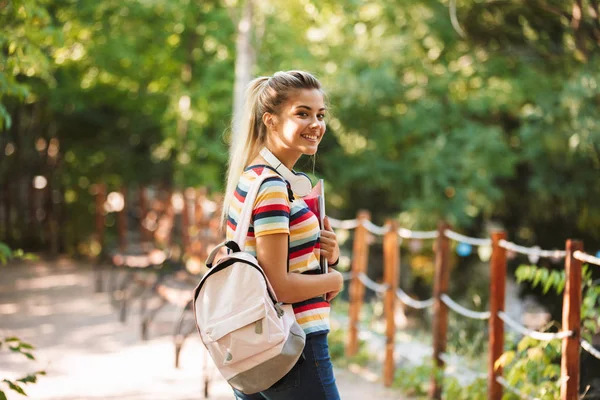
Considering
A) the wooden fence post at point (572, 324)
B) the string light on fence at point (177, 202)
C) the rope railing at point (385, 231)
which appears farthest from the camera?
the string light on fence at point (177, 202)

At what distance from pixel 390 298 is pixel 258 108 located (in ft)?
13.9

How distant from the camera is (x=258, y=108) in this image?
7.91 ft

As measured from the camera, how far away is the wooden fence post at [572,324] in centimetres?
371

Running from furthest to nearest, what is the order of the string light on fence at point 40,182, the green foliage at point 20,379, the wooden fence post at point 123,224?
the string light on fence at point 40,182, the wooden fence post at point 123,224, the green foliage at point 20,379

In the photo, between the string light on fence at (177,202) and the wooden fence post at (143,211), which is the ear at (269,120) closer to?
the string light on fence at (177,202)

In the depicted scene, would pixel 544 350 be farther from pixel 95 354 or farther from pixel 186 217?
A: pixel 186 217

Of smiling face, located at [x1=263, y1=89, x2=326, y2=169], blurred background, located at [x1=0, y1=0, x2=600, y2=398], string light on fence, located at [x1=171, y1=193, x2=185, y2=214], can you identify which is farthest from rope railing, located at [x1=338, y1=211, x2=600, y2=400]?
string light on fence, located at [x1=171, y1=193, x2=185, y2=214]

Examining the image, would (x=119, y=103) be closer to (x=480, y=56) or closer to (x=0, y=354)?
(x=480, y=56)

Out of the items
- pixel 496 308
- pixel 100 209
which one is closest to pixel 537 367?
pixel 496 308

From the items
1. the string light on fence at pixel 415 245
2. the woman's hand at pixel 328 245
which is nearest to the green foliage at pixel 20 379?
the woman's hand at pixel 328 245

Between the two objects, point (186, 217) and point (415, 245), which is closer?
point (186, 217)

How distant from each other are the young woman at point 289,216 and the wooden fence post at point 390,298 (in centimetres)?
398

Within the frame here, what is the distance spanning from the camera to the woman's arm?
214 cm

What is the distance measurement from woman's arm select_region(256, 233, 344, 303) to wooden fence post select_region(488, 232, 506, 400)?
103 inches
